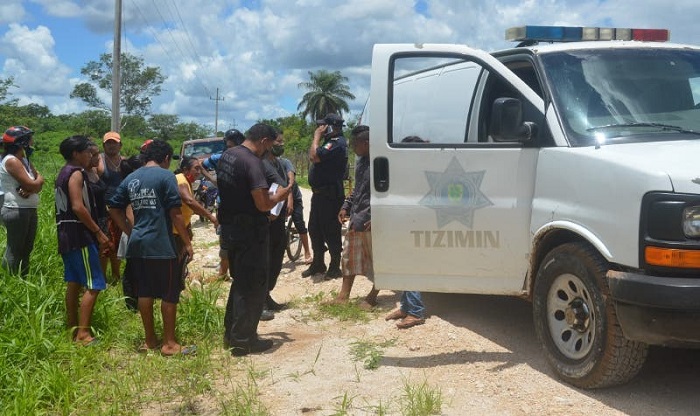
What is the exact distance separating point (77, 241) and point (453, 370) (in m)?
3.03

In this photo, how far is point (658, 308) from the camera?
326 centimetres

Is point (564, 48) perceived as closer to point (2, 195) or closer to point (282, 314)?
point (282, 314)

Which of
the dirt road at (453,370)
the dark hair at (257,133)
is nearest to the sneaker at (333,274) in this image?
the dirt road at (453,370)

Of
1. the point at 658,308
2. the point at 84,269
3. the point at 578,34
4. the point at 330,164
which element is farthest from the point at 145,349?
the point at 578,34

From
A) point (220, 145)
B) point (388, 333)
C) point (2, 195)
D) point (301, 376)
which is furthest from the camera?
point (220, 145)

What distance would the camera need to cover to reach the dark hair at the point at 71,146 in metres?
5.25

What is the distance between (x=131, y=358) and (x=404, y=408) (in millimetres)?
2304

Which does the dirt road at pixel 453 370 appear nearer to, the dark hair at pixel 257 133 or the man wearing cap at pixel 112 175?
the dark hair at pixel 257 133

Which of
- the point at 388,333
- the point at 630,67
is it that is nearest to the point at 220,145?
the point at 388,333

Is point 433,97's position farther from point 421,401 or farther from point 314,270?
point 314,270

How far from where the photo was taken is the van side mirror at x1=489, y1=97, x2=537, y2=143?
158 inches

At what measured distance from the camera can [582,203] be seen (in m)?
3.70

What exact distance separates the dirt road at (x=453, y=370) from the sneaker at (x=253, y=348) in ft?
0.22

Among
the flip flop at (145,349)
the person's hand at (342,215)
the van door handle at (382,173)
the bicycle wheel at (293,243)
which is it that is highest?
the van door handle at (382,173)
